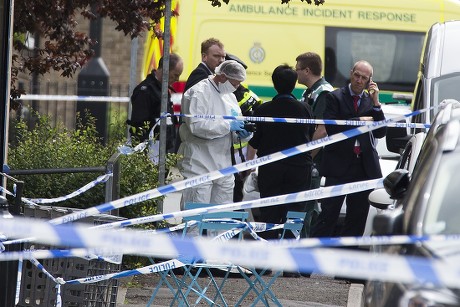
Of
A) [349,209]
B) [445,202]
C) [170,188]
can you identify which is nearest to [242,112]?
[349,209]

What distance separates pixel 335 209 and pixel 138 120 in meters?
2.03

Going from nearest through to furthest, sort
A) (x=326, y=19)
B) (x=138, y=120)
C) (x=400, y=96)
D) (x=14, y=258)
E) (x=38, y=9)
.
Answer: (x=14, y=258) < (x=38, y=9) < (x=138, y=120) < (x=400, y=96) < (x=326, y=19)

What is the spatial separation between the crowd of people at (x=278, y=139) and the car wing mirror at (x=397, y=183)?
13.3 ft

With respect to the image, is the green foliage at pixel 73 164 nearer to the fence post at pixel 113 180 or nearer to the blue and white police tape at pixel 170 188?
the fence post at pixel 113 180

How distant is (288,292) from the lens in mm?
9758

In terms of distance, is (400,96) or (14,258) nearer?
(14,258)

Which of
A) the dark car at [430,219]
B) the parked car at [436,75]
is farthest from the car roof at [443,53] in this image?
the dark car at [430,219]

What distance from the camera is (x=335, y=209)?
36.7ft

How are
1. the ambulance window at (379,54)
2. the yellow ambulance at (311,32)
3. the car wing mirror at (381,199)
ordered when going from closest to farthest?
the car wing mirror at (381,199)
the yellow ambulance at (311,32)
the ambulance window at (379,54)

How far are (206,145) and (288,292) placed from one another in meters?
1.82

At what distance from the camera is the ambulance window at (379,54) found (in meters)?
18.4

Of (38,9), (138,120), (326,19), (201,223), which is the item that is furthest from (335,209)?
(326,19)

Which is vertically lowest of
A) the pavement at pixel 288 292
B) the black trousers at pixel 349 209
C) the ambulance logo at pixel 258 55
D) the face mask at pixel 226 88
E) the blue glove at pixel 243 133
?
the pavement at pixel 288 292

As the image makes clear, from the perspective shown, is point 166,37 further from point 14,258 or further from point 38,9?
point 14,258
